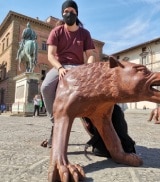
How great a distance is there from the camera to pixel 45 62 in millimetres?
34312

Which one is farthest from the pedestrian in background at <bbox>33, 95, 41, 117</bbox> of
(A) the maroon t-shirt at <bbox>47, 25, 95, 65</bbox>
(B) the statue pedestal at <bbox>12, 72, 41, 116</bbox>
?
(A) the maroon t-shirt at <bbox>47, 25, 95, 65</bbox>

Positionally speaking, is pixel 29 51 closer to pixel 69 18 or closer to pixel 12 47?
pixel 12 47

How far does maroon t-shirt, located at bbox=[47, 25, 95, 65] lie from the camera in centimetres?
272

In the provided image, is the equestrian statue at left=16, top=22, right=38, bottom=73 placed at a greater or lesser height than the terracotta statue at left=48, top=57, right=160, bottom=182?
greater

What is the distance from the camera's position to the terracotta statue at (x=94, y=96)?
1826 mm

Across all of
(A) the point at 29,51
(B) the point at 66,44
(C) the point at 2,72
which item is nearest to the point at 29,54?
(A) the point at 29,51

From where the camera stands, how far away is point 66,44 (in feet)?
9.04

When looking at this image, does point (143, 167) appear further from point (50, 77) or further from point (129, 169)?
point (50, 77)

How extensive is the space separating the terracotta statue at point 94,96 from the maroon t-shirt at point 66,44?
549mm

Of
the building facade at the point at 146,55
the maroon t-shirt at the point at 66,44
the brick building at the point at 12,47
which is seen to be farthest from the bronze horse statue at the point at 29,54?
the maroon t-shirt at the point at 66,44

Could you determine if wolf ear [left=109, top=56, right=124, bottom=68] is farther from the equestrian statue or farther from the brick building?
the brick building

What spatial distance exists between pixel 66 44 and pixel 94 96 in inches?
36.7

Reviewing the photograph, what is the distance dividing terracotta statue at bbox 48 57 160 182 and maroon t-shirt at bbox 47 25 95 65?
549mm

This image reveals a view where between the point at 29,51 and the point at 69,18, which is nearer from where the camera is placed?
the point at 69,18
